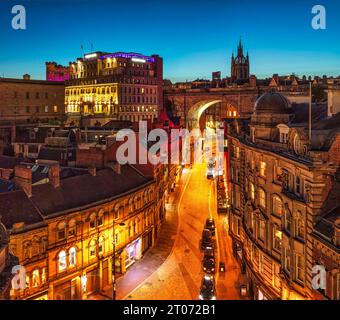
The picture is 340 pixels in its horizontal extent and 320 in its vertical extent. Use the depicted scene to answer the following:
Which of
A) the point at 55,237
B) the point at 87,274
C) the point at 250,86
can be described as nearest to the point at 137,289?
the point at 87,274

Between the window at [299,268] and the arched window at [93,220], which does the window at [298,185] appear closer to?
the window at [299,268]

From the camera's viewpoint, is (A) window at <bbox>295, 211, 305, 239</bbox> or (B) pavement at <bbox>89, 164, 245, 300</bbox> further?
(B) pavement at <bbox>89, 164, 245, 300</bbox>

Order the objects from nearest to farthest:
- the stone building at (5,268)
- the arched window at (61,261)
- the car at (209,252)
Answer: the stone building at (5,268) → the arched window at (61,261) → the car at (209,252)

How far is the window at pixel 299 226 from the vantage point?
2194 centimetres

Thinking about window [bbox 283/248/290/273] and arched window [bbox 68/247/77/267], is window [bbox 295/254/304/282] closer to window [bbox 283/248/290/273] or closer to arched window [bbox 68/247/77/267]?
window [bbox 283/248/290/273]

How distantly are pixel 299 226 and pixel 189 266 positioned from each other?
46.9 ft

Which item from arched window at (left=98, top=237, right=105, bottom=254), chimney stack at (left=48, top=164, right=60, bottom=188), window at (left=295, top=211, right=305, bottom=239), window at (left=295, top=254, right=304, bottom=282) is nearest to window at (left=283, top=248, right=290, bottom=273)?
window at (left=295, top=254, right=304, bottom=282)

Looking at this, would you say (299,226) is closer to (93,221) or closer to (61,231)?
(93,221)

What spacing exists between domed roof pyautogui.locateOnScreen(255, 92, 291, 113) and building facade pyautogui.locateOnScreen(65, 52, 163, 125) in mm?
61621

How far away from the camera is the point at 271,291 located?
26.1 metres

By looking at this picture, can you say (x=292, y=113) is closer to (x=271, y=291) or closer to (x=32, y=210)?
(x=271, y=291)

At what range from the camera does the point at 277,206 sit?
85.8ft

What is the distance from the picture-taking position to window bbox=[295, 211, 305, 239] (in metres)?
21.9

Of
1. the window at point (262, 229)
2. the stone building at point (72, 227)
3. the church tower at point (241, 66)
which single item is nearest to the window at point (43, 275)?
the stone building at point (72, 227)
